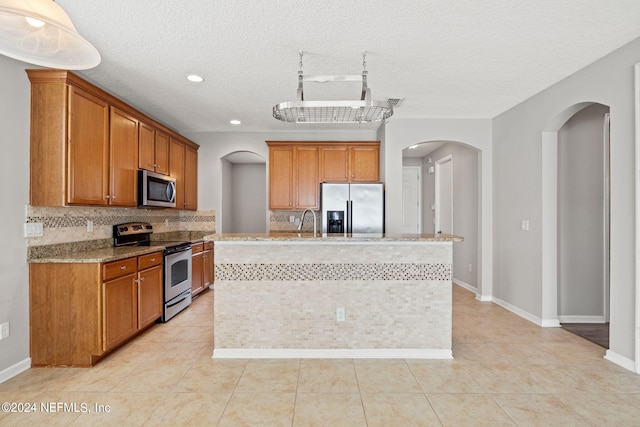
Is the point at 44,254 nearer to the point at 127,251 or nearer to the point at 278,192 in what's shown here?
the point at 127,251

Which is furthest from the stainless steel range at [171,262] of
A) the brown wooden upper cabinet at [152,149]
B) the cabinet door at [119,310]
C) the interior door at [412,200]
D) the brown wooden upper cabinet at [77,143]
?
the interior door at [412,200]

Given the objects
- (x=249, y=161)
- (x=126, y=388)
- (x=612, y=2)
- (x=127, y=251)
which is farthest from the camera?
(x=249, y=161)

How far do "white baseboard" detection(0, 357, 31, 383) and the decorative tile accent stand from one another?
158 cm

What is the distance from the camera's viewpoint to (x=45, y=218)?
2826 millimetres

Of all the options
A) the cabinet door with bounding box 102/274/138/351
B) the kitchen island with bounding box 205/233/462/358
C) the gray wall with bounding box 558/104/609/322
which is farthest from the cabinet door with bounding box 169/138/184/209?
the gray wall with bounding box 558/104/609/322

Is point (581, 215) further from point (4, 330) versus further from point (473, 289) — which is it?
point (4, 330)

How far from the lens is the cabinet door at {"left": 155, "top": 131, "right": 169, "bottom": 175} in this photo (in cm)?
418

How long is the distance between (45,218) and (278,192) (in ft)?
9.46

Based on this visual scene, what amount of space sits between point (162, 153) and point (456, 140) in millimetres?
4007

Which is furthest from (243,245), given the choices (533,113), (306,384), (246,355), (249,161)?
(249,161)

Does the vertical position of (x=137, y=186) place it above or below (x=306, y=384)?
above

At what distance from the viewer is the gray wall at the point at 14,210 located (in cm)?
245

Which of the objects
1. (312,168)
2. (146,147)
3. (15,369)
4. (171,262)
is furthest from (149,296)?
(312,168)

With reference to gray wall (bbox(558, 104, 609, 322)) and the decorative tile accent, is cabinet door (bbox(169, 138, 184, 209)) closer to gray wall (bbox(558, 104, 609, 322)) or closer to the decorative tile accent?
the decorative tile accent
